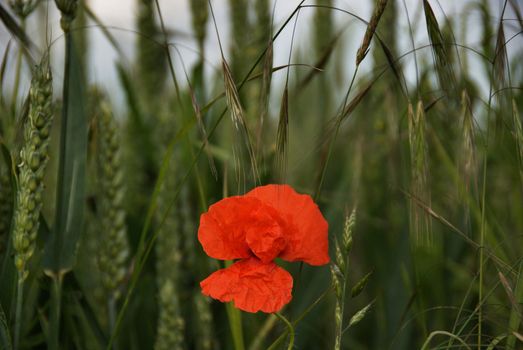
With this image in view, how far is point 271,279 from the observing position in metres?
0.60

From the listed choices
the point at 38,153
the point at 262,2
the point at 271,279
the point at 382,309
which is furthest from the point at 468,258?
the point at 38,153

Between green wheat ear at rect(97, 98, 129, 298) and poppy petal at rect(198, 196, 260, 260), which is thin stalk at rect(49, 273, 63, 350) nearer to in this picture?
green wheat ear at rect(97, 98, 129, 298)

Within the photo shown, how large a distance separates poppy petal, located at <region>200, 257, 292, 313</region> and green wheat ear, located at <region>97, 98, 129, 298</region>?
0.91ft

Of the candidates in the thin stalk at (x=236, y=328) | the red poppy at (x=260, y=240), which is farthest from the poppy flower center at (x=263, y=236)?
the thin stalk at (x=236, y=328)

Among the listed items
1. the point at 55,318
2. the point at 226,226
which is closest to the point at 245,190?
the point at 226,226

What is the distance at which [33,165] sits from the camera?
2.12 ft

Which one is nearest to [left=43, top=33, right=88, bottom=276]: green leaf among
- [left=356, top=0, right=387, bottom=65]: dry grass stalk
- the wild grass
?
the wild grass

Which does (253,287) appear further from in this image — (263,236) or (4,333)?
(4,333)

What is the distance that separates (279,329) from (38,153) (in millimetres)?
480

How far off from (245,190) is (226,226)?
0.05 m

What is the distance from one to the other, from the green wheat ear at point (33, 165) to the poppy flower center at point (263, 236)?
223mm

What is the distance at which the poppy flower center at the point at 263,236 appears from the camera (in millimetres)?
606

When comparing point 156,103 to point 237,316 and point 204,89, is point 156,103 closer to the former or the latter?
point 204,89

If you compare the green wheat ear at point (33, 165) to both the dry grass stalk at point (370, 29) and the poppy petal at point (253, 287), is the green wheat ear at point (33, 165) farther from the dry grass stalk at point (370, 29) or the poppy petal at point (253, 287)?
the dry grass stalk at point (370, 29)
